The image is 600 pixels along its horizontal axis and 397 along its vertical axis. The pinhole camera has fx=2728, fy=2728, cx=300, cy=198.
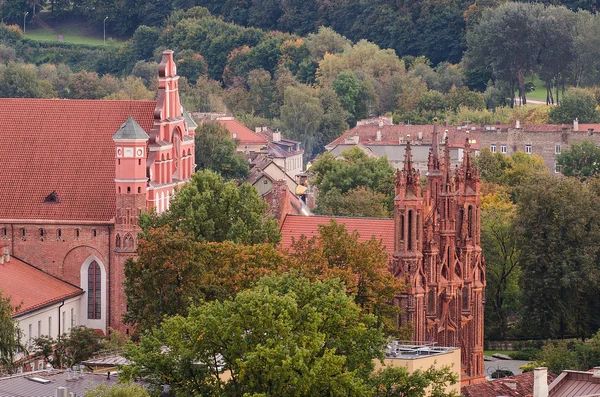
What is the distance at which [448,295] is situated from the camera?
10775 cm

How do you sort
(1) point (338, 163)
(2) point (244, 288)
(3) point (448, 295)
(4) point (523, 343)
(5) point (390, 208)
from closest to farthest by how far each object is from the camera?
(2) point (244, 288) → (3) point (448, 295) → (4) point (523, 343) → (5) point (390, 208) → (1) point (338, 163)

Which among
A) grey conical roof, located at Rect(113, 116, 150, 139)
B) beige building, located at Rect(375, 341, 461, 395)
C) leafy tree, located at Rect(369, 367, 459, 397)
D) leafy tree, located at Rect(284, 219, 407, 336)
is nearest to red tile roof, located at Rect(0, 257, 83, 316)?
grey conical roof, located at Rect(113, 116, 150, 139)

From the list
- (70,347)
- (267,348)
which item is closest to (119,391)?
(267,348)

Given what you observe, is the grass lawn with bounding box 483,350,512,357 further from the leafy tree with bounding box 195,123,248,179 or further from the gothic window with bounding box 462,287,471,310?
the leafy tree with bounding box 195,123,248,179

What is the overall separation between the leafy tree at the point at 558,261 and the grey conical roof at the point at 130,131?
22523 mm

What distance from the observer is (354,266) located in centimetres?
10262

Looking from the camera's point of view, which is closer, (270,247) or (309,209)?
(270,247)

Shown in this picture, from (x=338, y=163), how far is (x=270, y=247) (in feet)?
203

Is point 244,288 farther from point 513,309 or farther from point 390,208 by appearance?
point 390,208

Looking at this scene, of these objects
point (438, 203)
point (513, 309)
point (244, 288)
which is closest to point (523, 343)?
point (513, 309)

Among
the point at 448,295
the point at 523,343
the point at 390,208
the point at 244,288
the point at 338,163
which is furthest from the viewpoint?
the point at 338,163

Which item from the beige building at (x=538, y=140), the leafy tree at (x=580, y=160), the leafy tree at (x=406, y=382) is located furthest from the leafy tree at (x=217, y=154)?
the leafy tree at (x=406, y=382)

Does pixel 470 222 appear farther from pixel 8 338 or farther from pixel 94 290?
pixel 8 338

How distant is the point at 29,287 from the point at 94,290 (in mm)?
4139
